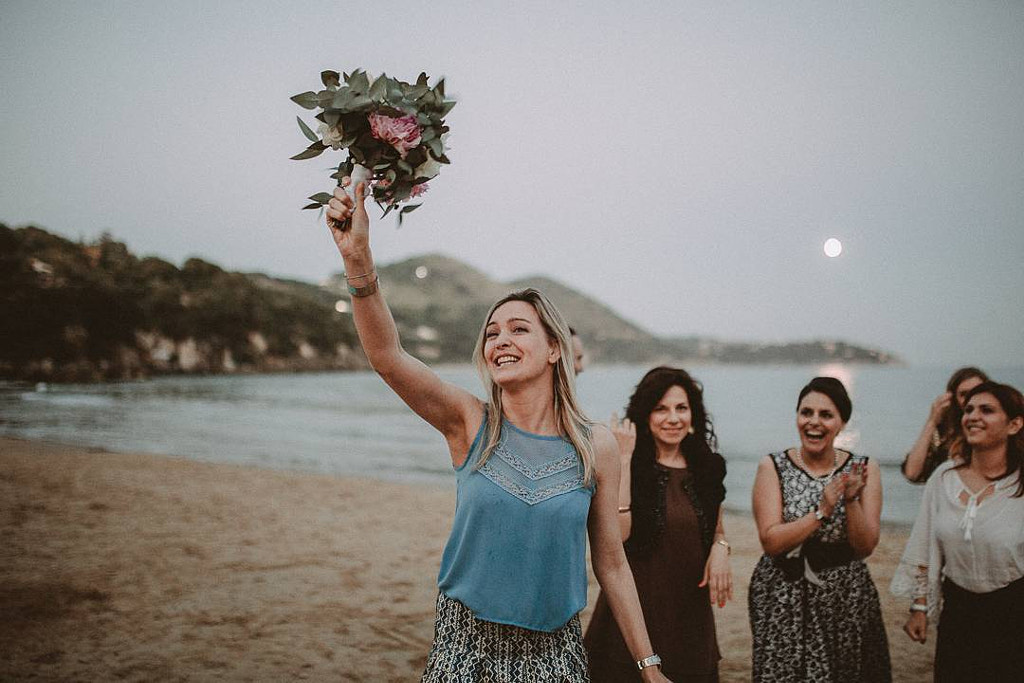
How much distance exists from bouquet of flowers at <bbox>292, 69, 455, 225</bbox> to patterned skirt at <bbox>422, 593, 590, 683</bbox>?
1.39 metres

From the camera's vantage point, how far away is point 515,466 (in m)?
2.24

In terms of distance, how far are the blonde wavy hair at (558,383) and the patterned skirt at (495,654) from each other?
0.56 meters

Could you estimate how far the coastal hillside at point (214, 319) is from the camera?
51000mm

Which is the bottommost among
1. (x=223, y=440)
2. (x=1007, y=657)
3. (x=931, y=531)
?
(x=223, y=440)

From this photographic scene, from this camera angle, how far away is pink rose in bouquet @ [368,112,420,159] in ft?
6.55

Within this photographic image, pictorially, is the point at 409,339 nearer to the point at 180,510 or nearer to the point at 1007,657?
the point at 180,510

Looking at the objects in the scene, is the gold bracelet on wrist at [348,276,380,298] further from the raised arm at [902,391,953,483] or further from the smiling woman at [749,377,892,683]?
the raised arm at [902,391,953,483]

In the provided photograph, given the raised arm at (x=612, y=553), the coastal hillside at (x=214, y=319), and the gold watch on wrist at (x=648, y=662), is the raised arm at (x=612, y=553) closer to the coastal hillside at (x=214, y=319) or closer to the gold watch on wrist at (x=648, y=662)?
the gold watch on wrist at (x=648, y=662)

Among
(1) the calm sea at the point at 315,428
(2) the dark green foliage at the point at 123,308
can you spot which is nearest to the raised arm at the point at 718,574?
(1) the calm sea at the point at 315,428

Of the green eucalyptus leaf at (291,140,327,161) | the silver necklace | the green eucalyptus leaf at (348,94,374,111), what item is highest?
the green eucalyptus leaf at (348,94,374,111)

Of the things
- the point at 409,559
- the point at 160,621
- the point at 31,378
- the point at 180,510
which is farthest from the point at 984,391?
the point at 31,378

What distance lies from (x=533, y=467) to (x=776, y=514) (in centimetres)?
214

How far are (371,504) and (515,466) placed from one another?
1258cm

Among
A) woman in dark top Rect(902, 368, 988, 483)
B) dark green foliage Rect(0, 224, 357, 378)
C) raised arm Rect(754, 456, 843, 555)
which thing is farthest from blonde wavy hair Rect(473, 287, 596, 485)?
dark green foliage Rect(0, 224, 357, 378)
